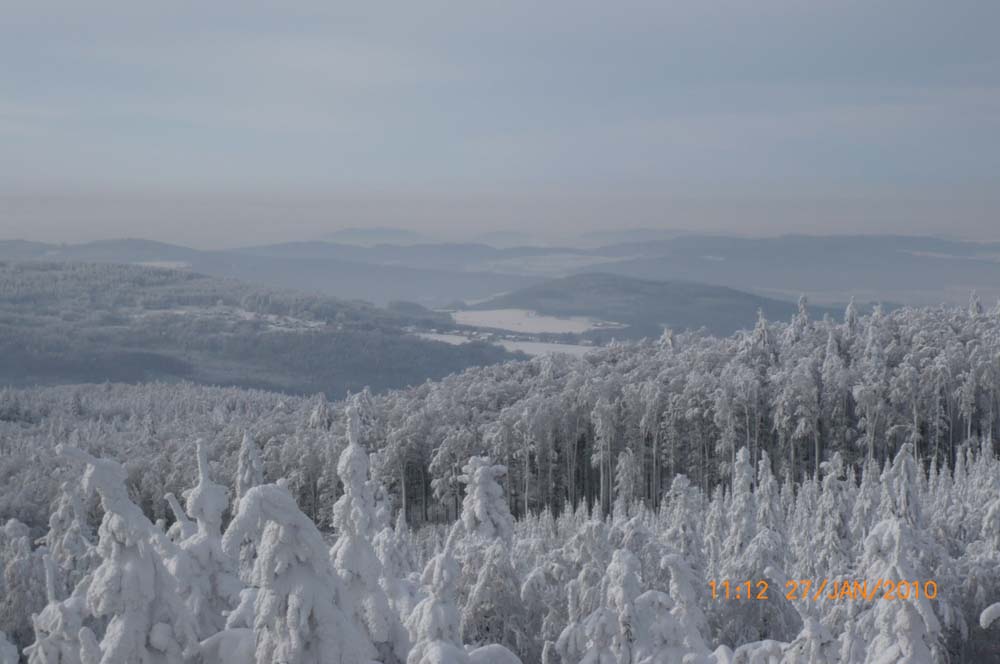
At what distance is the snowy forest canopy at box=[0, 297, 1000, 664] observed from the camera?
57.0 ft

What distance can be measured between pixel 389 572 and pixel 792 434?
57.0 metres

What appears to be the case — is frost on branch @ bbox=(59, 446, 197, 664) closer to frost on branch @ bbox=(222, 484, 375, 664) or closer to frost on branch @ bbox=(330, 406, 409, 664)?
frost on branch @ bbox=(222, 484, 375, 664)

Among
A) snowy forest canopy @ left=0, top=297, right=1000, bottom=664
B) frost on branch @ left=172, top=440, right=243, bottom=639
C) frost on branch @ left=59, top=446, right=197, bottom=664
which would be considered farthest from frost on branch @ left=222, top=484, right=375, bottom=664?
frost on branch @ left=172, top=440, right=243, bottom=639

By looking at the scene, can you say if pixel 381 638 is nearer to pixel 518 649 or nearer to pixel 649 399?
pixel 518 649

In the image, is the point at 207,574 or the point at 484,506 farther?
the point at 484,506

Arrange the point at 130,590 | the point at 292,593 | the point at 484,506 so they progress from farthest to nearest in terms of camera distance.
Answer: the point at 484,506 → the point at 130,590 → the point at 292,593

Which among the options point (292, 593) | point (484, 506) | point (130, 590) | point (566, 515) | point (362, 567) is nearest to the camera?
point (292, 593)

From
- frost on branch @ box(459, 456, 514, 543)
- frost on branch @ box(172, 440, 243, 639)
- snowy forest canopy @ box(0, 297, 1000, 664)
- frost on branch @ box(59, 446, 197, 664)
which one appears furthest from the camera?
frost on branch @ box(459, 456, 514, 543)

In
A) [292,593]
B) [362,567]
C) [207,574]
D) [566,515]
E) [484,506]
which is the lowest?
[566,515]

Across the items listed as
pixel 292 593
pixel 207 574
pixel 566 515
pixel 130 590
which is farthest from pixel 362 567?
pixel 566 515

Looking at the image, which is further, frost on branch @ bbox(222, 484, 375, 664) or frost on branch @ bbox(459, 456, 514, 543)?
frost on branch @ bbox(459, 456, 514, 543)

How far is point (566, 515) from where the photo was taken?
62656mm

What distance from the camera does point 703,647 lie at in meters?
20.6

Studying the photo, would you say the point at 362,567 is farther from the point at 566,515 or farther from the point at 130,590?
the point at 566,515
